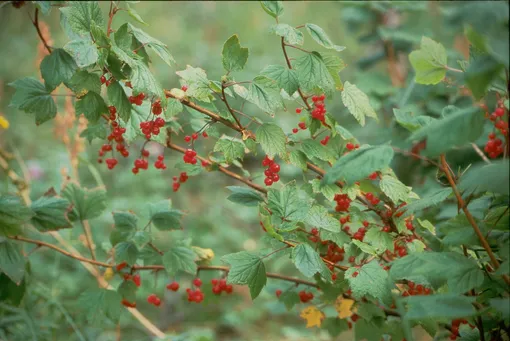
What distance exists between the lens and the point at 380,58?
234 centimetres

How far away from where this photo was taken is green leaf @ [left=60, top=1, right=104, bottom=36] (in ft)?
2.88

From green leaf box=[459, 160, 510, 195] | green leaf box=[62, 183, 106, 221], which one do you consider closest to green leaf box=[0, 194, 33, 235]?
green leaf box=[62, 183, 106, 221]

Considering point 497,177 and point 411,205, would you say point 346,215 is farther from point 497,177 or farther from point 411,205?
point 497,177

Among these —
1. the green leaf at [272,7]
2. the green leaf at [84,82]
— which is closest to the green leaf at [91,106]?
the green leaf at [84,82]

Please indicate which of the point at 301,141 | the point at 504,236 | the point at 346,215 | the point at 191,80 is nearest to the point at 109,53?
the point at 191,80

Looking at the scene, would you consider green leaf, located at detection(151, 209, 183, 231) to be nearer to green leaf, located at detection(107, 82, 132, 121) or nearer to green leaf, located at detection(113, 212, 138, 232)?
green leaf, located at detection(113, 212, 138, 232)

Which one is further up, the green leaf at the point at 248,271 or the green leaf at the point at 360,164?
the green leaf at the point at 360,164

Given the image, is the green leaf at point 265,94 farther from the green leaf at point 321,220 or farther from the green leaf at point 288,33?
the green leaf at point 321,220

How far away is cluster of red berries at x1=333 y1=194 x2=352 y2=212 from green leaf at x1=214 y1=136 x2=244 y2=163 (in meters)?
0.23

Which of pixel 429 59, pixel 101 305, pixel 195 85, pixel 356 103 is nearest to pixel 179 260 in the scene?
pixel 101 305

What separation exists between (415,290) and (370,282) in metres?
0.15

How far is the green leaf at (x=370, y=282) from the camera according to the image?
0.93 metres

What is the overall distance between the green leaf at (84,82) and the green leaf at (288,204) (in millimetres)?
391

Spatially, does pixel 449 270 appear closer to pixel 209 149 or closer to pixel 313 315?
pixel 313 315
